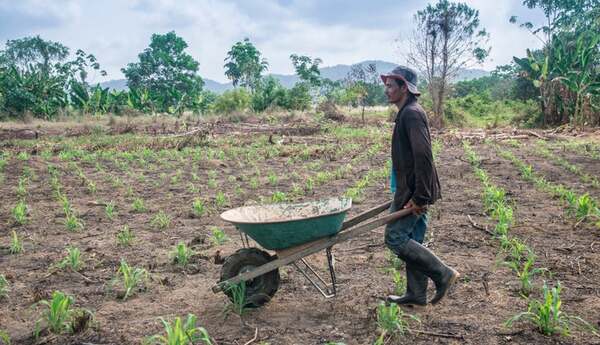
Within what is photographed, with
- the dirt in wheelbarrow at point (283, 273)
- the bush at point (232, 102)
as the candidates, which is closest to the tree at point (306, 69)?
the bush at point (232, 102)

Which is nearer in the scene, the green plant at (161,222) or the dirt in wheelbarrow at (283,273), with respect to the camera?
the dirt in wheelbarrow at (283,273)

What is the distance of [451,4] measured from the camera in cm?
2894

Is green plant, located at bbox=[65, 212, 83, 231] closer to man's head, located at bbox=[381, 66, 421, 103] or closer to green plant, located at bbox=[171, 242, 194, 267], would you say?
green plant, located at bbox=[171, 242, 194, 267]

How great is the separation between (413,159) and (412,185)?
0.68 feet

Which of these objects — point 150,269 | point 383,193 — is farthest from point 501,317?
point 383,193

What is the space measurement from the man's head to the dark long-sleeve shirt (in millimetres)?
A: 87

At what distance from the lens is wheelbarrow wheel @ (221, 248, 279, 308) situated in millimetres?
3984

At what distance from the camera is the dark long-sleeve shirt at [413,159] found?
376 centimetres

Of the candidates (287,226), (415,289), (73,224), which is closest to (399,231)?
(415,289)

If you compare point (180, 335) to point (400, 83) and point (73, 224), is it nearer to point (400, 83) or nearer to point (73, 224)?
point (400, 83)

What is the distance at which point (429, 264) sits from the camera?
3830 millimetres

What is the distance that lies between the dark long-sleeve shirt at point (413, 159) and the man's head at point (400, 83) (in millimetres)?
87

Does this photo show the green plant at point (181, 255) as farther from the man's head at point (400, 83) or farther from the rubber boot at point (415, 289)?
the man's head at point (400, 83)

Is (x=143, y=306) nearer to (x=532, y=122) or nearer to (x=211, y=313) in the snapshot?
(x=211, y=313)
